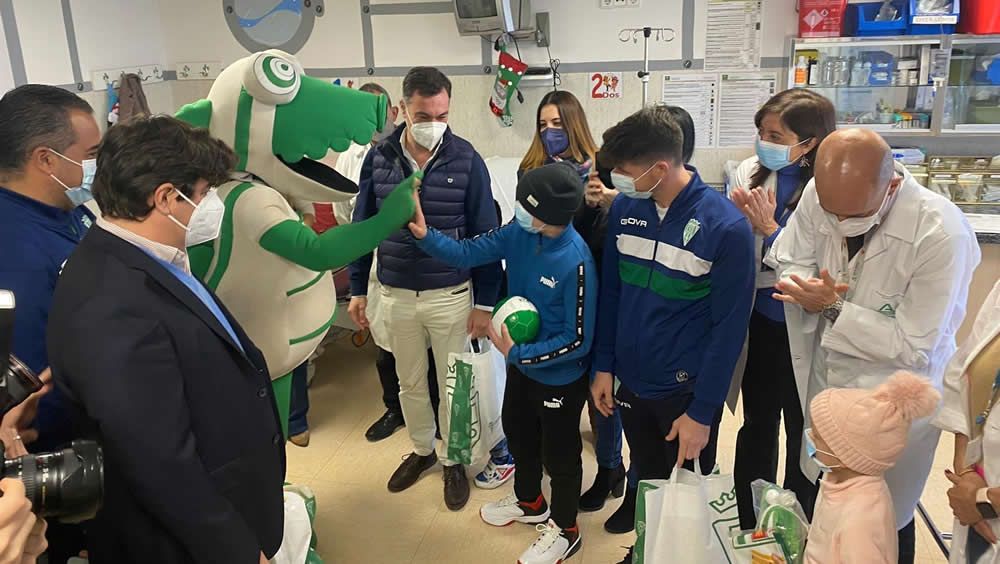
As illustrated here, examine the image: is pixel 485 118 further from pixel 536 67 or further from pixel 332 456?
pixel 332 456

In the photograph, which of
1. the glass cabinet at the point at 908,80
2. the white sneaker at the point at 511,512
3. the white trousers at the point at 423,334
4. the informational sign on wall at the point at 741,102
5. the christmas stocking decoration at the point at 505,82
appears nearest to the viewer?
the white sneaker at the point at 511,512

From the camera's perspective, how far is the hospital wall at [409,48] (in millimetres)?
4152

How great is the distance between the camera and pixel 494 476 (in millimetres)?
3129

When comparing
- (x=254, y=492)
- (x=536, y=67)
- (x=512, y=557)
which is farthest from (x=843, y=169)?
(x=536, y=67)

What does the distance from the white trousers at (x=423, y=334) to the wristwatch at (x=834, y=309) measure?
57.4 inches

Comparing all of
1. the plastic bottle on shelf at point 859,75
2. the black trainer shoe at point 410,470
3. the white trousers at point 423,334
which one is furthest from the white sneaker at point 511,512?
the plastic bottle on shelf at point 859,75

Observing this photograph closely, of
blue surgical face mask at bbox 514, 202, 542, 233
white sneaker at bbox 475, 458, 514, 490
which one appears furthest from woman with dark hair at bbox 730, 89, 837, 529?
white sneaker at bbox 475, 458, 514, 490

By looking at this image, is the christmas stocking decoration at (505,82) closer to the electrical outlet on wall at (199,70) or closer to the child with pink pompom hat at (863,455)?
the electrical outlet on wall at (199,70)

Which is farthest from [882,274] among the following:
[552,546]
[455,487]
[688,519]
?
[455,487]

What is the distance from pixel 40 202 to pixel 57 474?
950mm

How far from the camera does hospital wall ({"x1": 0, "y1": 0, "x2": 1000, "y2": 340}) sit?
4.15 meters

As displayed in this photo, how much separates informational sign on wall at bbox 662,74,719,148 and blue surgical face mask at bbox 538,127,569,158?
1608mm

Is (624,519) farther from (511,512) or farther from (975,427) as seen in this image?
(975,427)

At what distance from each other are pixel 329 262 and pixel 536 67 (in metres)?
2.72
